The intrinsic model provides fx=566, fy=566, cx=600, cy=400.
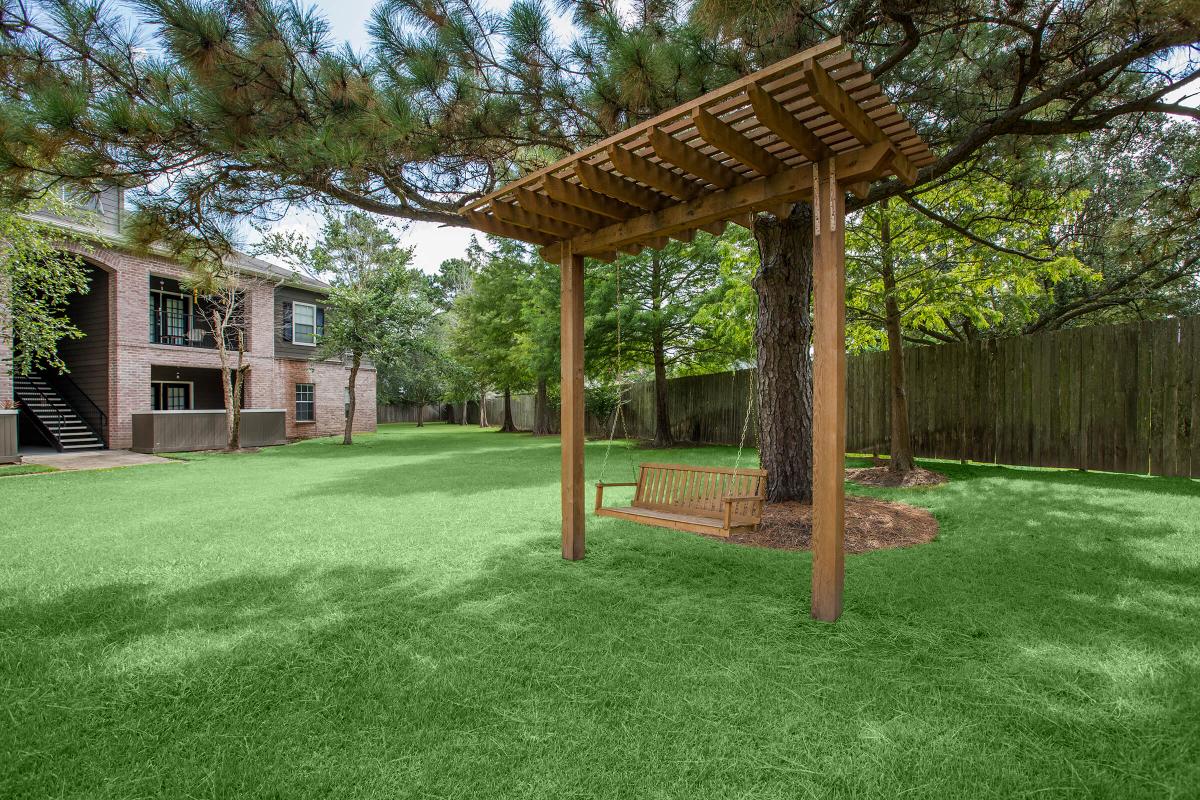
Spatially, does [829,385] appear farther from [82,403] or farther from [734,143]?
[82,403]

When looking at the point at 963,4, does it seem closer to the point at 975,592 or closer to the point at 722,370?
the point at 975,592

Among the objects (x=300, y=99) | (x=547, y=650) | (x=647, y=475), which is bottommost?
(x=547, y=650)

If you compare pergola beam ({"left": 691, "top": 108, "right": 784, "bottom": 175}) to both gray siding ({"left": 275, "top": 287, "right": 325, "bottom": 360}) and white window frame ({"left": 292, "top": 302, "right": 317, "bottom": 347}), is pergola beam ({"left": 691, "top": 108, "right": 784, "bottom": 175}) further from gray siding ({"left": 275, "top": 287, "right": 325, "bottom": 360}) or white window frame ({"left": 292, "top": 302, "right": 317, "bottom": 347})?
white window frame ({"left": 292, "top": 302, "right": 317, "bottom": 347})

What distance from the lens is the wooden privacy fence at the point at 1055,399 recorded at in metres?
7.52

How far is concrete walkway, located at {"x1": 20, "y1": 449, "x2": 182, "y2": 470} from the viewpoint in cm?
1197

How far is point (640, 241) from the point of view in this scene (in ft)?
14.1

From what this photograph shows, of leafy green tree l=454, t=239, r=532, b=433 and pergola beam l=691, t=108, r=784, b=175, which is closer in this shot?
pergola beam l=691, t=108, r=784, b=175

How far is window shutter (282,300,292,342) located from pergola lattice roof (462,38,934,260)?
18686mm

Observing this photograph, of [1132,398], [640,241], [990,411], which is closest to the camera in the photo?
[640,241]

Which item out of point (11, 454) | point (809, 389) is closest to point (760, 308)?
point (809, 389)

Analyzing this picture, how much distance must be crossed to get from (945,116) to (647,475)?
15.5 feet

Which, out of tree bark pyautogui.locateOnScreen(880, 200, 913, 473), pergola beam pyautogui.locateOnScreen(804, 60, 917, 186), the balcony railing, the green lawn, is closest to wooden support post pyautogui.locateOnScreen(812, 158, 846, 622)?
pergola beam pyautogui.locateOnScreen(804, 60, 917, 186)

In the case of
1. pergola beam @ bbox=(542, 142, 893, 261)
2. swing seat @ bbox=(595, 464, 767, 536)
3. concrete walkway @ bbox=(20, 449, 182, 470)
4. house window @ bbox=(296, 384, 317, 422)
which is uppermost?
pergola beam @ bbox=(542, 142, 893, 261)

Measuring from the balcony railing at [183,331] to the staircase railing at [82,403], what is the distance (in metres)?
2.31
